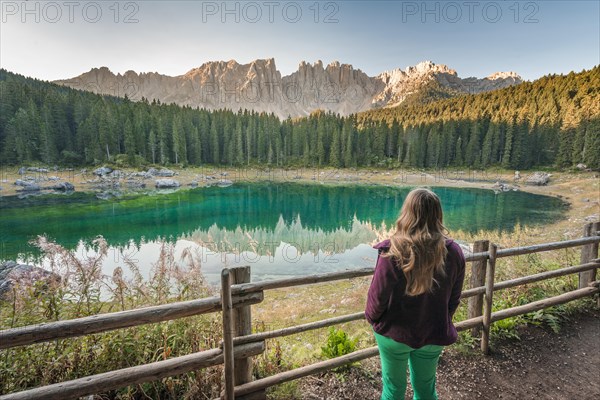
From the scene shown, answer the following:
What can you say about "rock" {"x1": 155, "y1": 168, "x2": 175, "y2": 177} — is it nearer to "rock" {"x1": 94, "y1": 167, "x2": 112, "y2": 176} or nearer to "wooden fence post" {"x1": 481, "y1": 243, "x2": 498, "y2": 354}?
"rock" {"x1": 94, "y1": 167, "x2": 112, "y2": 176}

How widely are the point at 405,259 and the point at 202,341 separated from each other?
122 inches

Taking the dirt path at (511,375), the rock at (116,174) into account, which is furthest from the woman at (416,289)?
the rock at (116,174)

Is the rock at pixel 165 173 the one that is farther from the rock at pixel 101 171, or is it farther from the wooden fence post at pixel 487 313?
the wooden fence post at pixel 487 313

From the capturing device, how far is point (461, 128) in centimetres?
8794

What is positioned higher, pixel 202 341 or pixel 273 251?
pixel 202 341

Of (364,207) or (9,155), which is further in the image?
(9,155)

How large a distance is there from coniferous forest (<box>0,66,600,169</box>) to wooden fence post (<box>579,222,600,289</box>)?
237 feet

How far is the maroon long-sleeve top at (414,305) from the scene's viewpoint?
245cm

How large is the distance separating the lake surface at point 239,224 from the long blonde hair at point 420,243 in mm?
11977

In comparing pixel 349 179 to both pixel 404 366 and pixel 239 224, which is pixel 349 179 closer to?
Answer: pixel 239 224

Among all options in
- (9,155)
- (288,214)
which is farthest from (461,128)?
(9,155)

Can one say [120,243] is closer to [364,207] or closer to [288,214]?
[288,214]

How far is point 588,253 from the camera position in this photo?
6.38m

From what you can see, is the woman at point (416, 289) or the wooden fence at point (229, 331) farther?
the wooden fence at point (229, 331)
